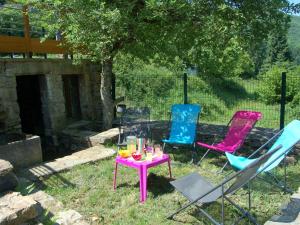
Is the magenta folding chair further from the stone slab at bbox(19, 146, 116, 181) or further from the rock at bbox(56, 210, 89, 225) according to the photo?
the rock at bbox(56, 210, 89, 225)

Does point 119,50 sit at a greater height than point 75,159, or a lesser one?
greater

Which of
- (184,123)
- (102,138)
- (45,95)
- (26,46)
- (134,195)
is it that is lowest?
(134,195)

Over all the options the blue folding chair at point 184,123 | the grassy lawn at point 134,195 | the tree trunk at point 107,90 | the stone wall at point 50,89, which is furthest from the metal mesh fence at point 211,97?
the grassy lawn at point 134,195

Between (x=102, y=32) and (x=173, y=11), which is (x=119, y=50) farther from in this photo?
(x=173, y=11)

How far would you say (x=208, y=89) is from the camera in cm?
1273

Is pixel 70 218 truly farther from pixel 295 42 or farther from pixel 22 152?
pixel 295 42

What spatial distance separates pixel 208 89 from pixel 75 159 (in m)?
6.89

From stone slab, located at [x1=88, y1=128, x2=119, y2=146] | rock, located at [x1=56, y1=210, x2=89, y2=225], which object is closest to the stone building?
stone slab, located at [x1=88, y1=128, x2=119, y2=146]

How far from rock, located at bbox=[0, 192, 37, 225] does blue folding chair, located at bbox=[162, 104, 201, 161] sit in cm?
384

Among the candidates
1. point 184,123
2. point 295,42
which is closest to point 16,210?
point 184,123

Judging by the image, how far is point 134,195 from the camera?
5406 mm

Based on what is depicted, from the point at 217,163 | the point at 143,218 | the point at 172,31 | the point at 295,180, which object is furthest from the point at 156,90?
the point at 143,218

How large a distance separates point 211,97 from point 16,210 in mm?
10181

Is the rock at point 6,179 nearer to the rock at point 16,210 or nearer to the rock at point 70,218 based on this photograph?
the rock at point 16,210
